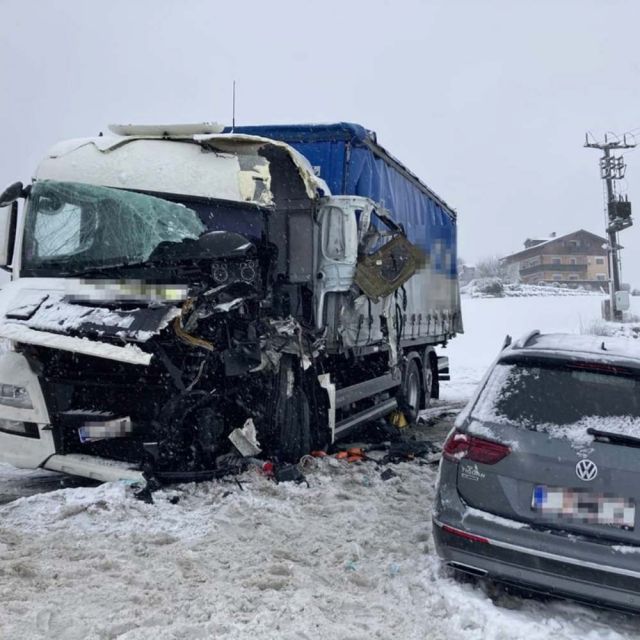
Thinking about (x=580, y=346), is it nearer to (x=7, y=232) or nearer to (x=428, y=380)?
(x=7, y=232)

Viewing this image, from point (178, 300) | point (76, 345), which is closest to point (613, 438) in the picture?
point (178, 300)

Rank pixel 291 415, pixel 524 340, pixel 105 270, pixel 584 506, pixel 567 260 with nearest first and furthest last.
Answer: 1. pixel 584 506
2. pixel 524 340
3. pixel 105 270
4. pixel 291 415
5. pixel 567 260

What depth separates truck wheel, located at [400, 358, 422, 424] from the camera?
9555 millimetres

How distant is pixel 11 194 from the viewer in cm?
569

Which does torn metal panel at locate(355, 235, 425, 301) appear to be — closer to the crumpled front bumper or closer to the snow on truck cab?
the snow on truck cab

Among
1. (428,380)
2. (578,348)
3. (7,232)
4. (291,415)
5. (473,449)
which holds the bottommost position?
(428,380)

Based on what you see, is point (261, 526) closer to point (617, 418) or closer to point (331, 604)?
point (331, 604)

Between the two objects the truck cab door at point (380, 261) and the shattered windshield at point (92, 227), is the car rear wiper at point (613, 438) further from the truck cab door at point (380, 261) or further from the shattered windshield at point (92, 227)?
the shattered windshield at point (92, 227)

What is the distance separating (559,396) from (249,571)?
7.07 feet

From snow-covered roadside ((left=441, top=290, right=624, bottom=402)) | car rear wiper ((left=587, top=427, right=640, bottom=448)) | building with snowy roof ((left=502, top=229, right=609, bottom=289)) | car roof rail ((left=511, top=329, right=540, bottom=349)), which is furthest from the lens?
building with snowy roof ((left=502, top=229, right=609, bottom=289))

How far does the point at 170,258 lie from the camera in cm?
568

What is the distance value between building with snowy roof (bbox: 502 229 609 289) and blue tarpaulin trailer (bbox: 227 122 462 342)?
70.8 metres

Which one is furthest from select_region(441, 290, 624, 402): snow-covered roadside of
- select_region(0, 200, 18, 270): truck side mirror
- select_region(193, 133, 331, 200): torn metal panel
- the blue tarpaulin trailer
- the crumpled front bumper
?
select_region(0, 200, 18, 270): truck side mirror

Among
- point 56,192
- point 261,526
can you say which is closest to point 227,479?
point 261,526
